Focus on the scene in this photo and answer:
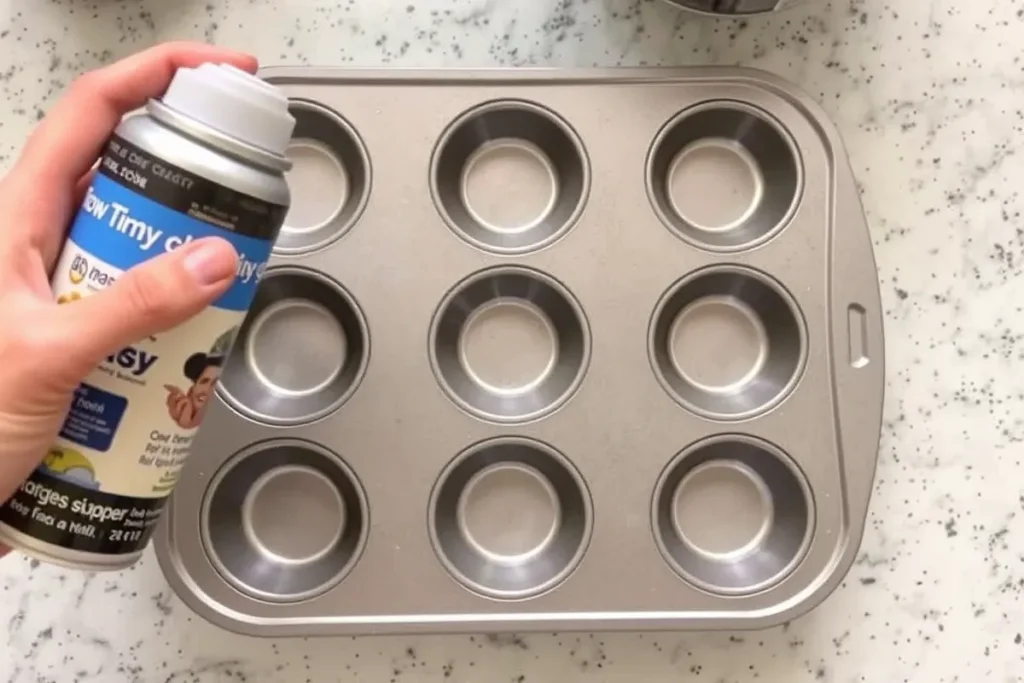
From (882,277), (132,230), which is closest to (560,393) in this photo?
(882,277)

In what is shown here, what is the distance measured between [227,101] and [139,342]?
161mm

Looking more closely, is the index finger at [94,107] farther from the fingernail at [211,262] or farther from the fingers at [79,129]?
the fingernail at [211,262]

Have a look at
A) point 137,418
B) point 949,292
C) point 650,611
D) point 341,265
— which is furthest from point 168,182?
point 949,292

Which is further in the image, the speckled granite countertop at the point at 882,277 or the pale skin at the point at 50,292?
the speckled granite countertop at the point at 882,277

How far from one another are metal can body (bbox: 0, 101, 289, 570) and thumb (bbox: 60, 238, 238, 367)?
0.02m

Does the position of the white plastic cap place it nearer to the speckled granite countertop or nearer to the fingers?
the fingers

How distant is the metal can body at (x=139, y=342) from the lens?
54cm

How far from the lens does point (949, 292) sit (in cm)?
90

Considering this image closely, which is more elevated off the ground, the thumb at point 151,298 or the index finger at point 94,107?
the index finger at point 94,107

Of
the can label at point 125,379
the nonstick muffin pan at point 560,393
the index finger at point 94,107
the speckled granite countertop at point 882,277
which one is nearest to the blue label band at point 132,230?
the can label at point 125,379

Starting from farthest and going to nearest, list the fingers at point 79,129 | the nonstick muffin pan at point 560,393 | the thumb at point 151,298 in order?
the nonstick muffin pan at point 560,393
the fingers at point 79,129
the thumb at point 151,298

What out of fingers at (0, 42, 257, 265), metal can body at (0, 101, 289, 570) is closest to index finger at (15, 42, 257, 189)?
fingers at (0, 42, 257, 265)

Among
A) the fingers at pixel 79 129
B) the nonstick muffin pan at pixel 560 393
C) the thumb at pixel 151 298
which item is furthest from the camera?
the nonstick muffin pan at pixel 560 393

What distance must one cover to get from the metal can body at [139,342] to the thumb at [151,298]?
0.02 metres
